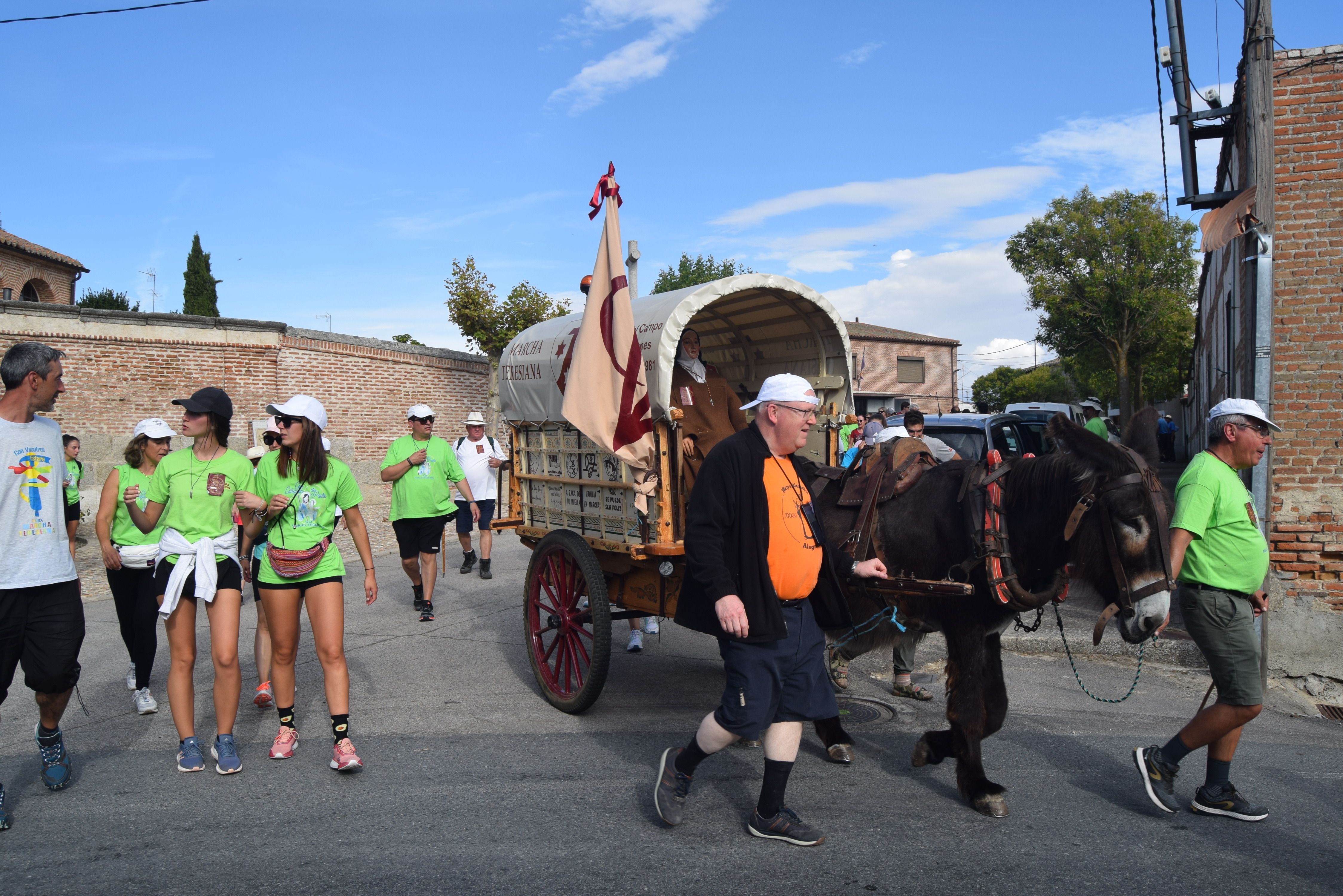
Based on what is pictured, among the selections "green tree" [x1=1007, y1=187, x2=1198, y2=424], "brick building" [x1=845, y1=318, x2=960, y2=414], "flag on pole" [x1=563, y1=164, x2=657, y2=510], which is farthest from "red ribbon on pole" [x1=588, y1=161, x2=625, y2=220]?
"brick building" [x1=845, y1=318, x2=960, y2=414]

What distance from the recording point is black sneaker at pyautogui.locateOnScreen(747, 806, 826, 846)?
3.73 metres

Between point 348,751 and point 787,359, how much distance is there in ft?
12.9

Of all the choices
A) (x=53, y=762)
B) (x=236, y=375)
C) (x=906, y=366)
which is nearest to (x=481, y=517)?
(x=53, y=762)

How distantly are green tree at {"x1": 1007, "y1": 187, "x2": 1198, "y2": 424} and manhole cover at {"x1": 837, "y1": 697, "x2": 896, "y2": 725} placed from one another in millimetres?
23885

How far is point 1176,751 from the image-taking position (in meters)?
4.11

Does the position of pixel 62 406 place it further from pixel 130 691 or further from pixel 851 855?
pixel 851 855

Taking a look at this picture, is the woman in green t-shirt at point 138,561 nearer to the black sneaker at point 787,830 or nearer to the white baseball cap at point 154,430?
the white baseball cap at point 154,430

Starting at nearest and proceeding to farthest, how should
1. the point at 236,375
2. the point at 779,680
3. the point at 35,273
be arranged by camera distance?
the point at 779,680 → the point at 236,375 → the point at 35,273

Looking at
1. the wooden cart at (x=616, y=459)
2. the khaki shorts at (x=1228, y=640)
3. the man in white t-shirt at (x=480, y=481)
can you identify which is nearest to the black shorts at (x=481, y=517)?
the man in white t-shirt at (x=480, y=481)

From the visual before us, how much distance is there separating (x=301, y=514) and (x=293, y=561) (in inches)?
10.6

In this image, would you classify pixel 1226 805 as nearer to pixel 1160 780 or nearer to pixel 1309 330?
pixel 1160 780

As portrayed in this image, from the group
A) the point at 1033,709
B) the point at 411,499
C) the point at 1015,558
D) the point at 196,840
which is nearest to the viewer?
the point at 196,840

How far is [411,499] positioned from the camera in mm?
8555

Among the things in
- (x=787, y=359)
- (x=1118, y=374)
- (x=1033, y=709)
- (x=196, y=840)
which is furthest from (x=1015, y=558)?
(x=1118, y=374)
